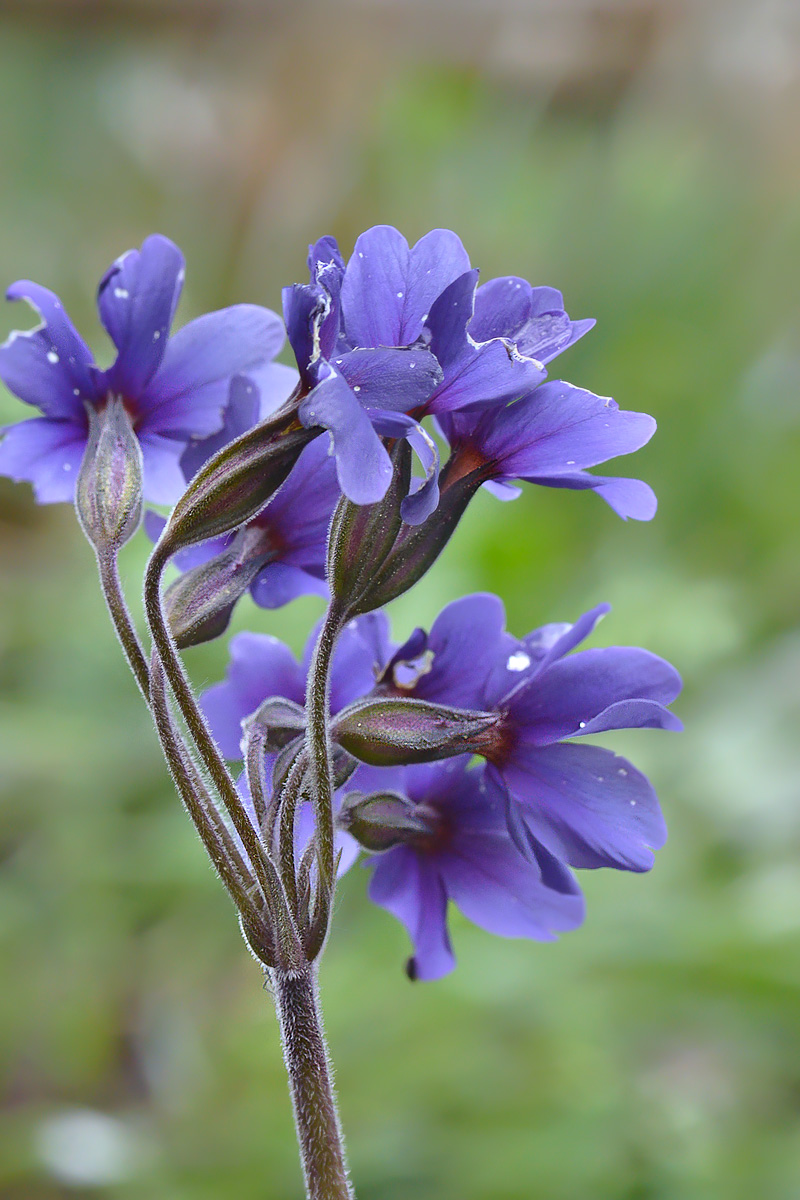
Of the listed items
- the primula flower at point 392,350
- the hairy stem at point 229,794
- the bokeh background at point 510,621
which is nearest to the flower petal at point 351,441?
the primula flower at point 392,350

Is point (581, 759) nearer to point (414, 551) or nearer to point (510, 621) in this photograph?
point (414, 551)

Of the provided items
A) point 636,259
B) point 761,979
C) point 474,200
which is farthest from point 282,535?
point 474,200

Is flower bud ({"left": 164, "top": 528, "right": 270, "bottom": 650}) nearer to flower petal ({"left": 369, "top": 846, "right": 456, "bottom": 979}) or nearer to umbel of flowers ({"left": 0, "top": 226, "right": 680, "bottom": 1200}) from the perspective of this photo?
umbel of flowers ({"left": 0, "top": 226, "right": 680, "bottom": 1200})

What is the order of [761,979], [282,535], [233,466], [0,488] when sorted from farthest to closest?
1. [0,488]
2. [761,979]
3. [282,535]
4. [233,466]

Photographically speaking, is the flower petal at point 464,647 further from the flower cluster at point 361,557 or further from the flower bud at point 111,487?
the flower bud at point 111,487

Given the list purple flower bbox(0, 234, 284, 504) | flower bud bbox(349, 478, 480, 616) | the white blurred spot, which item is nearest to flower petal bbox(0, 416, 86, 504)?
A: purple flower bbox(0, 234, 284, 504)

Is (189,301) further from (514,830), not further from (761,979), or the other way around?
(514,830)
